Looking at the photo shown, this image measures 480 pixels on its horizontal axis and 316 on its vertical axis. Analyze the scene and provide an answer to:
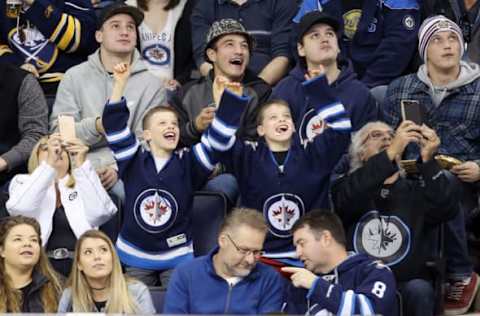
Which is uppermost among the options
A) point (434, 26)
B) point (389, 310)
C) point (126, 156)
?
point (434, 26)

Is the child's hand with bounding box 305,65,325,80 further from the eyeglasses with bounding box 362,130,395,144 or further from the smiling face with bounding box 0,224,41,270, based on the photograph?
the smiling face with bounding box 0,224,41,270

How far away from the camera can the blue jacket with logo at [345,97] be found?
9.38 metres

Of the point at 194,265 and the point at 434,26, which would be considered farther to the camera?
the point at 434,26

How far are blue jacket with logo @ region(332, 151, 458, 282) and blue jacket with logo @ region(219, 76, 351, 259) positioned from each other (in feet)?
0.55

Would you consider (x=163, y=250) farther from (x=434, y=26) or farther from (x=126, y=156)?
(x=434, y=26)

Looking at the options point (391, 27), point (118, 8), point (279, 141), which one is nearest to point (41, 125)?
point (118, 8)

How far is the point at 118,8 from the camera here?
982 cm

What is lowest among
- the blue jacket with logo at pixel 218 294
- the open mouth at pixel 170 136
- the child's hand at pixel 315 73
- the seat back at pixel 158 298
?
the seat back at pixel 158 298

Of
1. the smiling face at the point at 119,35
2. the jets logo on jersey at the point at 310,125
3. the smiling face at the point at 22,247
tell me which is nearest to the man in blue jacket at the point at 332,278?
the jets logo on jersey at the point at 310,125

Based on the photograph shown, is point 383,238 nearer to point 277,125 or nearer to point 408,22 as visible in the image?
point 277,125

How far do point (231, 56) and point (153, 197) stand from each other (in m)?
1.37

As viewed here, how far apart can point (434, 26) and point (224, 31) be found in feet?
4.31

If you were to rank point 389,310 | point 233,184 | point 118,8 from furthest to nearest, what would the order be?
point 118,8 < point 233,184 < point 389,310

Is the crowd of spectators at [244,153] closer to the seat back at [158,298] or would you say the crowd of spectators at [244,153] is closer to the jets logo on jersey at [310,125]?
the jets logo on jersey at [310,125]
